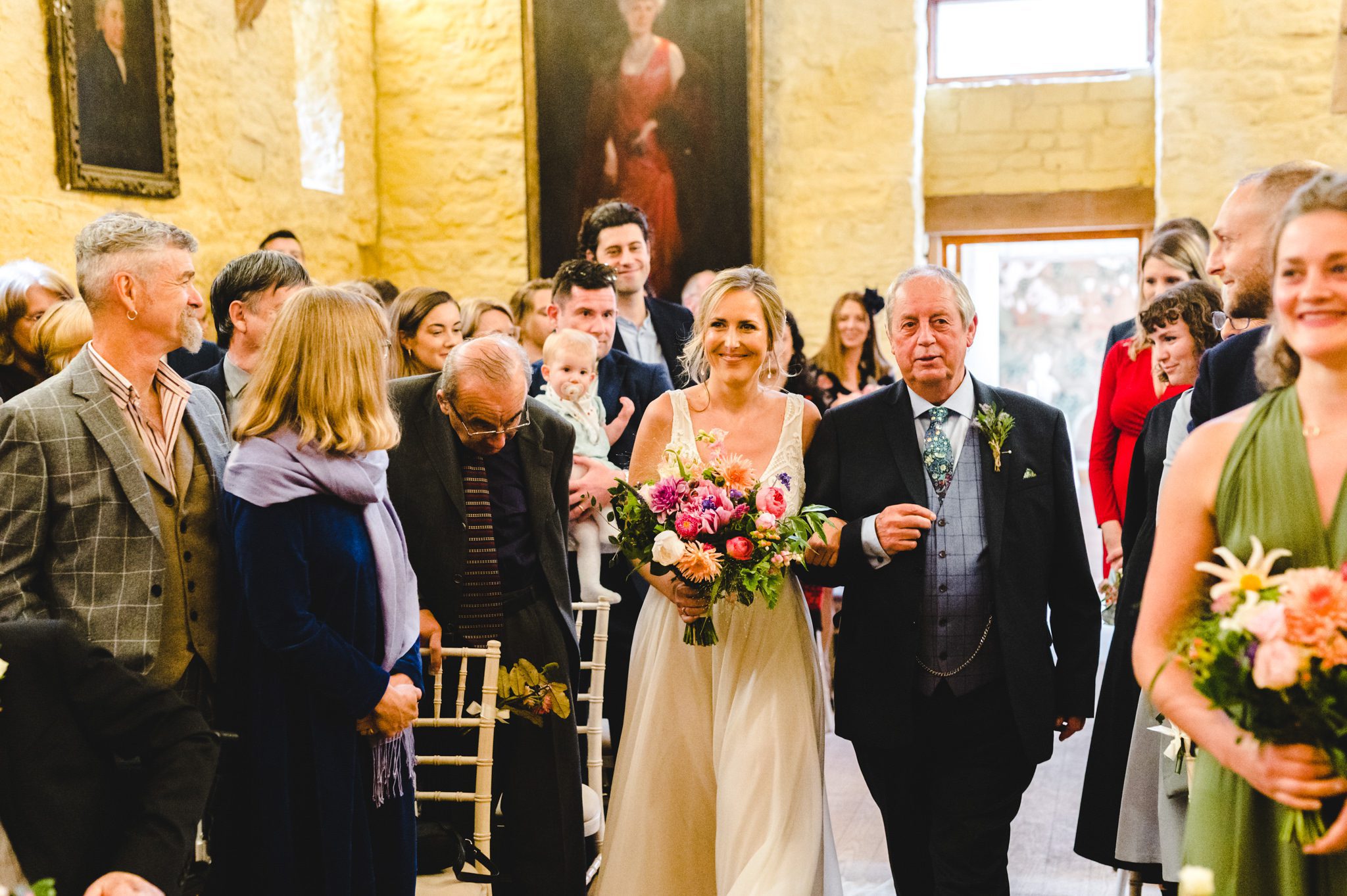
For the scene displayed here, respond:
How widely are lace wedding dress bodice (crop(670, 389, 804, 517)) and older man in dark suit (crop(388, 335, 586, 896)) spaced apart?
0.46 metres

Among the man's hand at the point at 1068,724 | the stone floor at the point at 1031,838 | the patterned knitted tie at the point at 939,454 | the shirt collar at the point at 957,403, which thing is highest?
the shirt collar at the point at 957,403

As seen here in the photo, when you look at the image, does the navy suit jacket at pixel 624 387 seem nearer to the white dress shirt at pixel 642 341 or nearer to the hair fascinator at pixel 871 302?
the white dress shirt at pixel 642 341

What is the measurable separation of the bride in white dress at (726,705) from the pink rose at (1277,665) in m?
1.89

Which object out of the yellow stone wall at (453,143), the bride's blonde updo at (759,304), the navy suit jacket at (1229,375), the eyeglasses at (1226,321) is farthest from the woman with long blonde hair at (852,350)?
the navy suit jacket at (1229,375)

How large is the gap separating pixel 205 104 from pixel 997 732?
258 inches

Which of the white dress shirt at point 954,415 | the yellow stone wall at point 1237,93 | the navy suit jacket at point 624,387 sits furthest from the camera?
the yellow stone wall at point 1237,93

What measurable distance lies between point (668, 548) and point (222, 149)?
234 inches

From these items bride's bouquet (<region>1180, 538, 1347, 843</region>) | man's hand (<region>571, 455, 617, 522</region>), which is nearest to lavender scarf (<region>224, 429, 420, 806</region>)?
man's hand (<region>571, 455, 617, 522</region>)

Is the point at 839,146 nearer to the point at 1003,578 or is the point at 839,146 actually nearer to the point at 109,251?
the point at 1003,578

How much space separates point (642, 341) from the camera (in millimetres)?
5914

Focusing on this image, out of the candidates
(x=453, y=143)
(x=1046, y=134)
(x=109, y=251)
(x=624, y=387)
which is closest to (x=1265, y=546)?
(x=109, y=251)

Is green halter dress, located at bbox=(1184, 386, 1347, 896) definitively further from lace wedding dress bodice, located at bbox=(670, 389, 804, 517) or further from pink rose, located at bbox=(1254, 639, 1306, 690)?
lace wedding dress bodice, located at bbox=(670, 389, 804, 517)

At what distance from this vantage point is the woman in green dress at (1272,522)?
183 cm

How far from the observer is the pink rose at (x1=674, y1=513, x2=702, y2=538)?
10.6 feet
